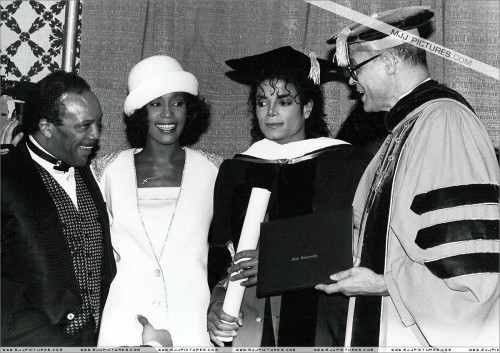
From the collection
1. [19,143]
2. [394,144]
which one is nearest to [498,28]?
[394,144]

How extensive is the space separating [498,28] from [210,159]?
178cm

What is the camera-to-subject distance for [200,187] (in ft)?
11.6

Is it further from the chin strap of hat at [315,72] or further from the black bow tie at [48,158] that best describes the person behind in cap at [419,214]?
the black bow tie at [48,158]

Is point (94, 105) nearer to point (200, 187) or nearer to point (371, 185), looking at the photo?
point (200, 187)

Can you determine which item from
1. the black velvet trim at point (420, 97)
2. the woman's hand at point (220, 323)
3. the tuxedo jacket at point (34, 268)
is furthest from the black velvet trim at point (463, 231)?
the tuxedo jacket at point (34, 268)

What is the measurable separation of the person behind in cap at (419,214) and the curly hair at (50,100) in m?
1.22

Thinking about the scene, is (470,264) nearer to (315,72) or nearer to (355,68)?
(355,68)

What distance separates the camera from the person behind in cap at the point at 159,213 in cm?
336

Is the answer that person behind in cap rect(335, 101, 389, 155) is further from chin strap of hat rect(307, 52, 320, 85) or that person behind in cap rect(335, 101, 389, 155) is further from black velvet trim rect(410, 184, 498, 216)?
black velvet trim rect(410, 184, 498, 216)

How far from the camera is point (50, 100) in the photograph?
3.35 metres

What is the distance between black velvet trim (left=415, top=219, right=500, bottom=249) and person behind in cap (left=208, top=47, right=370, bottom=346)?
797 mm

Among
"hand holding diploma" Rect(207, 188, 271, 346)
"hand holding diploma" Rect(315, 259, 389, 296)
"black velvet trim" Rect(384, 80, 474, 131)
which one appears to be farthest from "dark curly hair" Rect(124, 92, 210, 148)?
"hand holding diploma" Rect(315, 259, 389, 296)

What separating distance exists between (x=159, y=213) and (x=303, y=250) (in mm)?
961

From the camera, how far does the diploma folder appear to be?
104 inches
